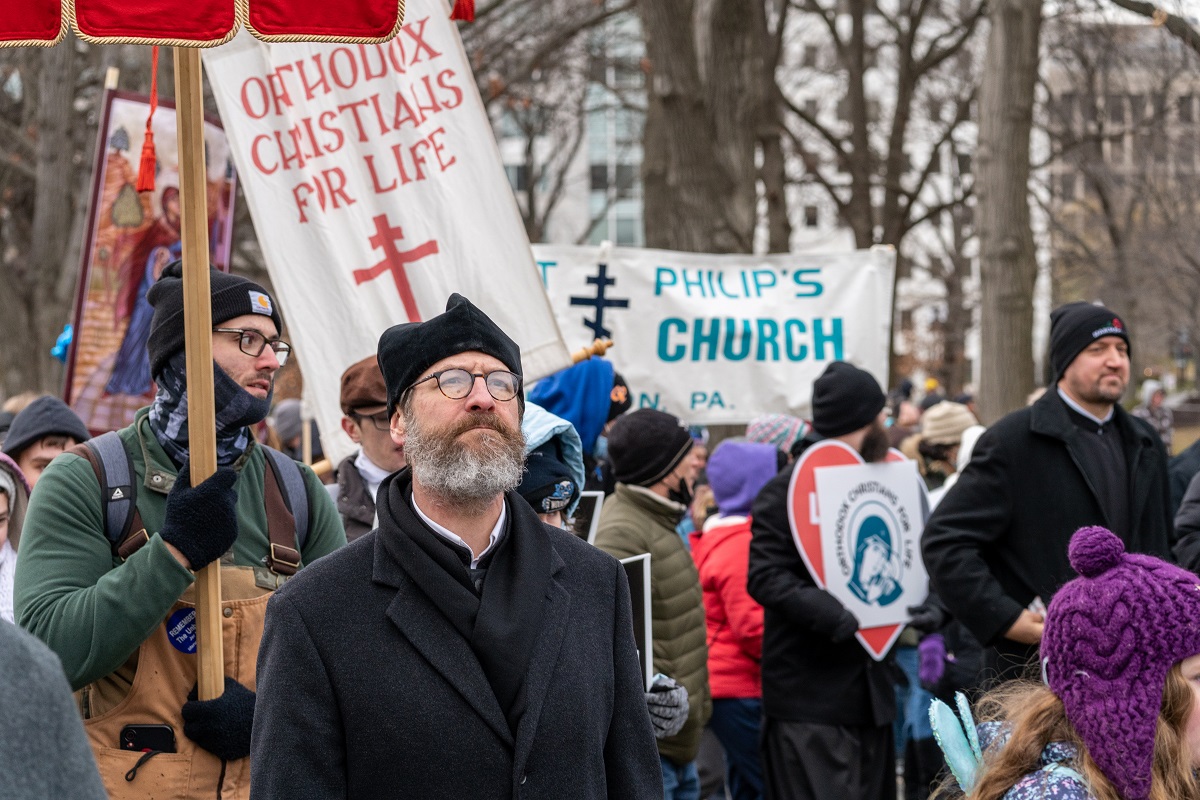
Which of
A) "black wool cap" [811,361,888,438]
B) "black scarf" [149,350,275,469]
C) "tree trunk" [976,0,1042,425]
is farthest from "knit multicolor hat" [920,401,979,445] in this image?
"black scarf" [149,350,275,469]

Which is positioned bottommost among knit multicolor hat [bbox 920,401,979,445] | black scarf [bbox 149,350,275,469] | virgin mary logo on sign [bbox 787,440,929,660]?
knit multicolor hat [bbox 920,401,979,445]

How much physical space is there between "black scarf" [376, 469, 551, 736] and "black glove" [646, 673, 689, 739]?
171cm

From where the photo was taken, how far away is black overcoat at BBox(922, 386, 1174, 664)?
5219mm

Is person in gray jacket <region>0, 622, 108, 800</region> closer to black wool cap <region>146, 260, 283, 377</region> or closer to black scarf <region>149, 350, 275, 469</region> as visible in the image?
black scarf <region>149, 350, 275, 469</region>

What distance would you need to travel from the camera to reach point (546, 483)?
4.04m

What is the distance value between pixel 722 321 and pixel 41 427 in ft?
13.5

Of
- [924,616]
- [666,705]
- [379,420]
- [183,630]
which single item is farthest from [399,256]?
[924,616]

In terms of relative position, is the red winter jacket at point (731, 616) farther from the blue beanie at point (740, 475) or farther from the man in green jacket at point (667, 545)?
the man in green jacket at point (667, 545)

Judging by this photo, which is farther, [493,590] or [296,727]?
[493,590]

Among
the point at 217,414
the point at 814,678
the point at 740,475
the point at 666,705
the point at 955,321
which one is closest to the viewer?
the point at 217,414

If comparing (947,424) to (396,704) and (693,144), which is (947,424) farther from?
(396,704)

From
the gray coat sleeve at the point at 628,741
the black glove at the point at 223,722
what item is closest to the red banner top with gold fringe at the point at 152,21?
the black glove at the point at 223,722

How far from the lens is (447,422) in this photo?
2881mm

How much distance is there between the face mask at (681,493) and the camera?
5570 millimetres
